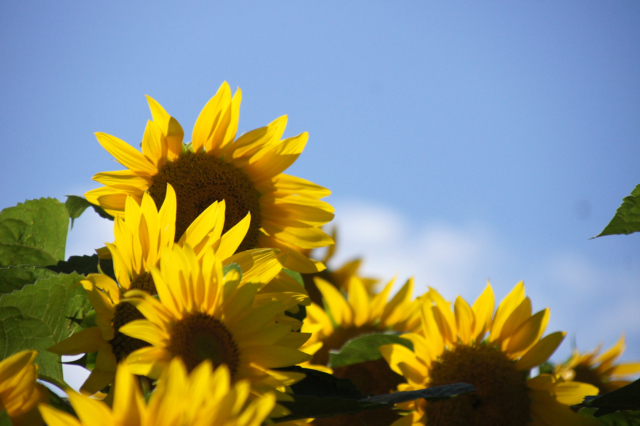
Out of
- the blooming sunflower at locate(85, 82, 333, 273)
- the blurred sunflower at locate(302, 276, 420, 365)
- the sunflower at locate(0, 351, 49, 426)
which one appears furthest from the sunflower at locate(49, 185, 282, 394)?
the blurred sunflower at locate(302, 276, 420, 365)

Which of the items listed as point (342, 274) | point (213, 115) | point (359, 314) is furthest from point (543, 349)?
point (342, 274)

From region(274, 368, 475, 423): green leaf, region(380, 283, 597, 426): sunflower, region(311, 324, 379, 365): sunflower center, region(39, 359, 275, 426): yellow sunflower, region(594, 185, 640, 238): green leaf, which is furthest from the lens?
region(311, 324, 379, 365): sunflower center

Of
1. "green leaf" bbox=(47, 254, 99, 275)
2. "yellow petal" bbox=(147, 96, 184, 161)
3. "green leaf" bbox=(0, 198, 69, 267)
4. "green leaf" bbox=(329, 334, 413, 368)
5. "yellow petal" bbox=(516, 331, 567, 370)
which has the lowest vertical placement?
"yellow petal" bbox=(516, 331, 567, 370)

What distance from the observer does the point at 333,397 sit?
2.79 ft

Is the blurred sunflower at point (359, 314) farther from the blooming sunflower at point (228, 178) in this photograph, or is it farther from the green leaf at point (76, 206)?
the green leaf at point (76, 206)

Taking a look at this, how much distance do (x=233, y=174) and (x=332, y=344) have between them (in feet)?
2.90

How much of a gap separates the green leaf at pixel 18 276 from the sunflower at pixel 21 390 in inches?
14.0

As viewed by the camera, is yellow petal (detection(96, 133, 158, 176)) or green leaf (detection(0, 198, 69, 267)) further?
green leaf (detection(0, 198, 69, 267))

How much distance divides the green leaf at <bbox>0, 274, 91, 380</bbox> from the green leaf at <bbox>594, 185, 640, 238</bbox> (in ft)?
3.67

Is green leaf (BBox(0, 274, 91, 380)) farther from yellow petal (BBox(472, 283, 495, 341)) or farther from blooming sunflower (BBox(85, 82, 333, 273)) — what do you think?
yellow petal (BBox(472, 283, 495, 341))

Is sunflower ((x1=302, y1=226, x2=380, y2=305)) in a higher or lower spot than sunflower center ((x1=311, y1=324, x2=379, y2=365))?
higher

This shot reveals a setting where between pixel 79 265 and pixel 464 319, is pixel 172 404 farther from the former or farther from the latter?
pixel 464 319

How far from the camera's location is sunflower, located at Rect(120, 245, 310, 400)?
878 mm

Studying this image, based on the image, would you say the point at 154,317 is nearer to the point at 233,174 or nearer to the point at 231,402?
the point at 231,402
